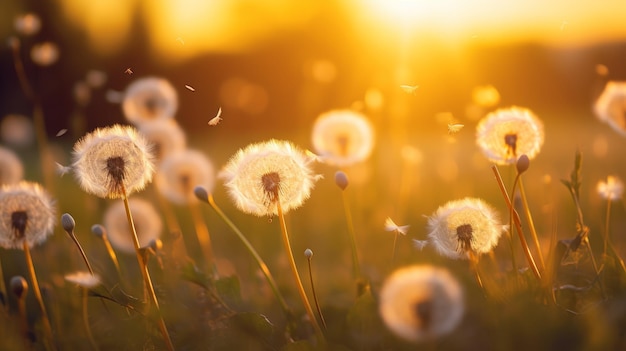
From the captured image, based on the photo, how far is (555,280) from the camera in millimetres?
2123

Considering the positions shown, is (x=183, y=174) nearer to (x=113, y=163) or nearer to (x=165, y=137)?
(x=165, y=137)

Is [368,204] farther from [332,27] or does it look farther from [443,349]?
[332,27]

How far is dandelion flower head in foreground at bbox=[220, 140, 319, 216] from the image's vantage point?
6.58ft

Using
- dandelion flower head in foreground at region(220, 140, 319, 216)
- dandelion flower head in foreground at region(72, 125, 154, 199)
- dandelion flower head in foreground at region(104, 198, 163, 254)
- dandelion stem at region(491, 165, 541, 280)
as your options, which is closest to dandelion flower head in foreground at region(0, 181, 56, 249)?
dandelion flower head in foreground at region(72, 125, 154, 199)

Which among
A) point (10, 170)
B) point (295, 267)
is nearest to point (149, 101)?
point (10, 170)

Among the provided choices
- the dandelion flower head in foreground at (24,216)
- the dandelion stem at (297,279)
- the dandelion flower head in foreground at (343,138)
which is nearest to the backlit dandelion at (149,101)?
the dandelion flower head in foreground at (343,138)

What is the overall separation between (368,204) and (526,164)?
65.2 inches

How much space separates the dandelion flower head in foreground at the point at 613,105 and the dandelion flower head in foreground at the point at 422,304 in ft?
4.22

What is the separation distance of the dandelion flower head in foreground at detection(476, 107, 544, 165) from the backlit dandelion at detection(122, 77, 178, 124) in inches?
61.8

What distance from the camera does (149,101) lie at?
11.1ft

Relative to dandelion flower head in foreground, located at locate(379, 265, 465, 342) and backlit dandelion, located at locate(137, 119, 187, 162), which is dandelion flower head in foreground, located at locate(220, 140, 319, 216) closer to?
dandelion flower head in foreground, located at locate(379, 265, 465, 342)

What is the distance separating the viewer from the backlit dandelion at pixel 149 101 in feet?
10.9

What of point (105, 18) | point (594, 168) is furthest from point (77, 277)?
point (105, 18)

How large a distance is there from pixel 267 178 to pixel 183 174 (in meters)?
1.43
